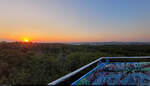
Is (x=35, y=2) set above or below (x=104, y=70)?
above

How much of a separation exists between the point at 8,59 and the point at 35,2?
362cm

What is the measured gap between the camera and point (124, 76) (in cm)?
230

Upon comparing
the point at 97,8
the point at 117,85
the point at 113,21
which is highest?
the point at 97,8

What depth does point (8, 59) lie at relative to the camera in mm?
5367

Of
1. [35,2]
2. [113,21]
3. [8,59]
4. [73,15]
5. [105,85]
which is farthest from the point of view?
[113,21]

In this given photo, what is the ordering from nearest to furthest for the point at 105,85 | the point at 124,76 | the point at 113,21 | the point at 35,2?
the point at 105,85
the point at 124,76
the point at 35,2
the point at 113,21

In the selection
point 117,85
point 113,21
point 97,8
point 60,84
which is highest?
point 97,8

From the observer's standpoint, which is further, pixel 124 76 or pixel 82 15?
pixel 82 15

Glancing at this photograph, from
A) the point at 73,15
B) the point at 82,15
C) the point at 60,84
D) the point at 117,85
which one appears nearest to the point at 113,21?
the point at 82,15

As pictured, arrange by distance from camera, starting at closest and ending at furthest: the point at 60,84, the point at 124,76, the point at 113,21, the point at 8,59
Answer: the point at 60,84, the point at 124,76, the point at 8,59, the point at 113,21

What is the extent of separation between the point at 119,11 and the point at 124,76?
4.37m

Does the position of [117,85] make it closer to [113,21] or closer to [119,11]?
[119,11]

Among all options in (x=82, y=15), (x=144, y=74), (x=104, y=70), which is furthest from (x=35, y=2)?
(x=144, y=74)

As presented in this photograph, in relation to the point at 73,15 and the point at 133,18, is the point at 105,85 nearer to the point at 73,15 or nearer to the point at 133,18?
the point at 73,15
